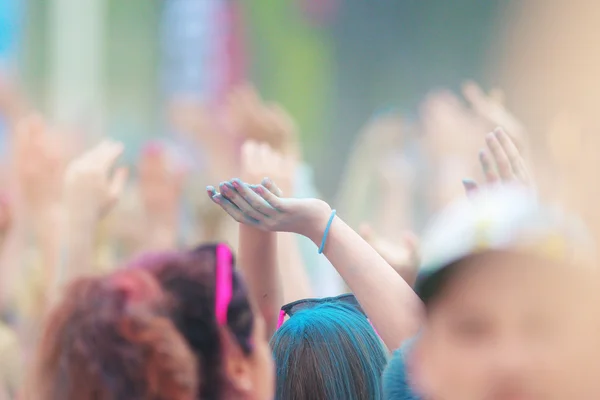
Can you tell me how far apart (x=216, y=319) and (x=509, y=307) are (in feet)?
1.06

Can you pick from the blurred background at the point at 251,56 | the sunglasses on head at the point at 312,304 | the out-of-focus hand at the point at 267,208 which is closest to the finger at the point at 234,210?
the out-of-focus hand at the point at 267,208

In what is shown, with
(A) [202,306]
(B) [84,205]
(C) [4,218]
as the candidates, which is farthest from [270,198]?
(C) [4,218]

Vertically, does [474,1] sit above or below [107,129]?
above

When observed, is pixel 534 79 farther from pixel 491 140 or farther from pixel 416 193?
pixel 491 140

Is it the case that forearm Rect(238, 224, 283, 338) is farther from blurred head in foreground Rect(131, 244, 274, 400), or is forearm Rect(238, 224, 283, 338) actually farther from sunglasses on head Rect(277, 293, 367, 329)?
blurred head in foreground Rect(131, 244, 274, 400)

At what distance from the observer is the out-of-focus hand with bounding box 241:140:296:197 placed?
1758mm

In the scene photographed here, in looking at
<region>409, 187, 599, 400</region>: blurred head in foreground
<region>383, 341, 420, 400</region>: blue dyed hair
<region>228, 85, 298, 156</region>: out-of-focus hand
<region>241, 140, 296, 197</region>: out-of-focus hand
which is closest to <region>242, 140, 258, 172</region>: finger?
<region>241, 140, 296, 197</region>: out-of-focus hand

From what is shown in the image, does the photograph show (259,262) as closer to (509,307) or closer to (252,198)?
(252,198)

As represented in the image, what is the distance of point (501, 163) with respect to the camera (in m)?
1.42

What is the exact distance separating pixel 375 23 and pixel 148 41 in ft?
6.07

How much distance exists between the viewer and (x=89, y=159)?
6.75 feet

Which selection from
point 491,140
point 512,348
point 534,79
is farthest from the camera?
point 534,79

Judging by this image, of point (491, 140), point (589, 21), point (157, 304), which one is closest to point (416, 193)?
point (589, 21)

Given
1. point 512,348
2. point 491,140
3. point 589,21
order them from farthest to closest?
1. point 589,21
2. point 491,140
3. point 512,348
